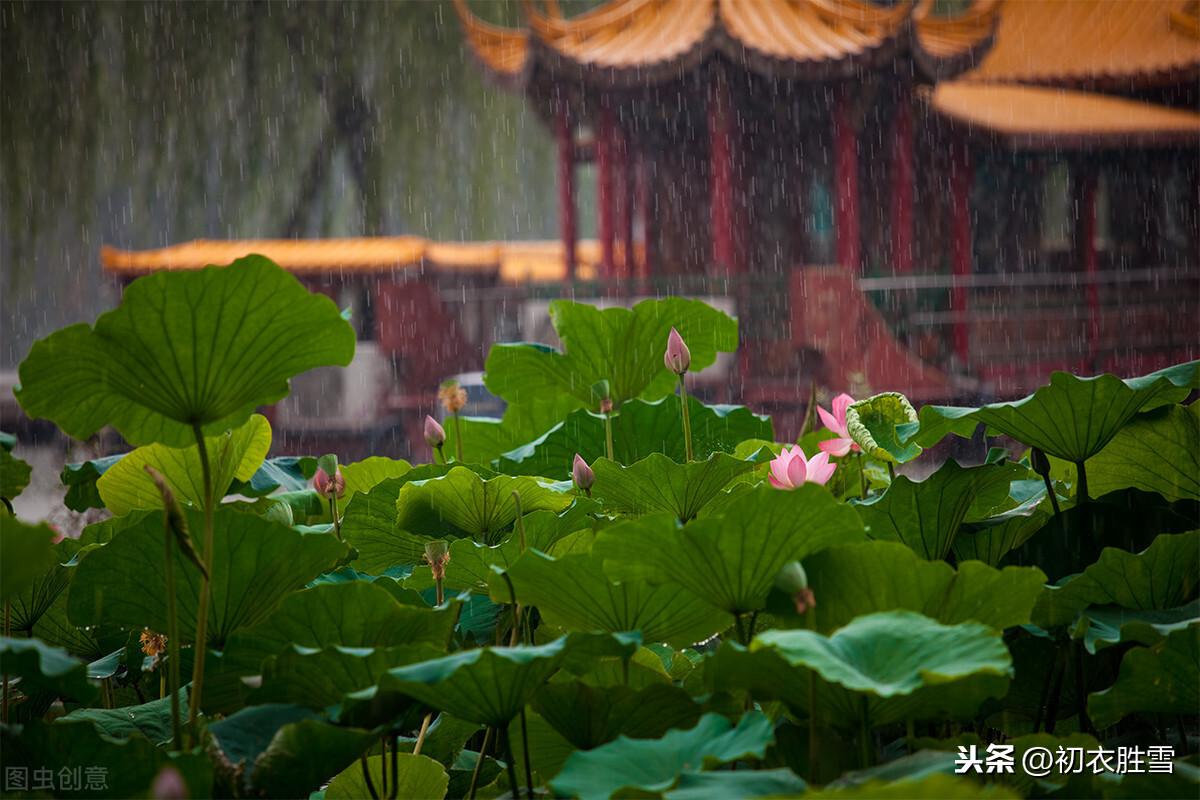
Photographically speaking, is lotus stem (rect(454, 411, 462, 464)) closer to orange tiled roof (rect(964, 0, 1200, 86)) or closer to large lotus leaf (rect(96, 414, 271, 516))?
large lotus leaf (rect(96, 414, 271, 516))

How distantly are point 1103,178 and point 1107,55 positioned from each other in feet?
2.18

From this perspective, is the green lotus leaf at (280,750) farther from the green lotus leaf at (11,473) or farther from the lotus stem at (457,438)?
the lotus stem at (457,438)

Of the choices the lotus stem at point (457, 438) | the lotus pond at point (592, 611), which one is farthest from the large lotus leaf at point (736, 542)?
the lotus stem at point (457, 438)

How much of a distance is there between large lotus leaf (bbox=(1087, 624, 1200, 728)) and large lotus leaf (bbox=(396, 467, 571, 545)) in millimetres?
222

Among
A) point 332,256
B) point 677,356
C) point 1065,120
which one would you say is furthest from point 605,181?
point 677,356

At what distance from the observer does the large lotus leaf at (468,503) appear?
0.48 m

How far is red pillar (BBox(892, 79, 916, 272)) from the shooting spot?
15.7 ft

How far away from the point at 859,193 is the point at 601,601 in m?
4.80

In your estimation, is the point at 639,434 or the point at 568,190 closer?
the point at 639,434

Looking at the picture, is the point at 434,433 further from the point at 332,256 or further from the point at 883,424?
the point at 332,256

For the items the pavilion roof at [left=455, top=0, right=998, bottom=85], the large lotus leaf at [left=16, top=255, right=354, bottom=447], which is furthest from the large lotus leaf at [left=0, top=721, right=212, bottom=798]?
the pavilion roof at [left=455, top=0, right=998, bottom=85]

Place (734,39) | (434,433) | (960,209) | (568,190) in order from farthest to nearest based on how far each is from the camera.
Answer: (568,190)
(960,209)
(734,39)
(434,433)

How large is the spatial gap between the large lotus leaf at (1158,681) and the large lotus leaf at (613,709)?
0.43 ft

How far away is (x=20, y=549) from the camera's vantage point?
33cm
